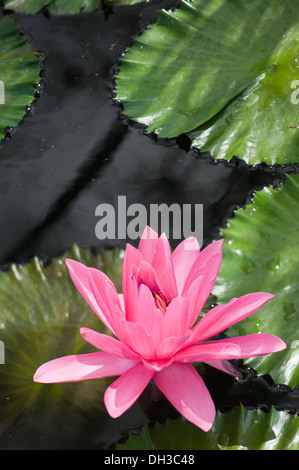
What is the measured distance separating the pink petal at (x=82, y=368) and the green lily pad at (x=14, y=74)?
1092 millimetres

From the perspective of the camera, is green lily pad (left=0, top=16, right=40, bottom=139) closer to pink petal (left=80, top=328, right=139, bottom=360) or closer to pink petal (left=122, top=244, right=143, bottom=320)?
pink petal (left=122, top=244, right=143, bottom=320)

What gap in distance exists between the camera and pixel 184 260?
1.37 metres

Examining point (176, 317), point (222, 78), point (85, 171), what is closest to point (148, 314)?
point (176, 317)

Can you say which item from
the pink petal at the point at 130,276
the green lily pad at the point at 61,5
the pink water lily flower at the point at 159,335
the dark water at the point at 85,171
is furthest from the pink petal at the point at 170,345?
the green lily pad at the point at 61,5

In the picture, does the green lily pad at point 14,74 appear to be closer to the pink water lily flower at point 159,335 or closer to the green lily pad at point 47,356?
the green lily pad at point 47,356

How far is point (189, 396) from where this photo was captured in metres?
1.22

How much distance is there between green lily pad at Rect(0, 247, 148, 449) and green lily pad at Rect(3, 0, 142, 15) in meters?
1.36

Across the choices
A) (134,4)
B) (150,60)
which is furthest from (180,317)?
(134,4)

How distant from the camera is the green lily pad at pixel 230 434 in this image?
4.15 ft

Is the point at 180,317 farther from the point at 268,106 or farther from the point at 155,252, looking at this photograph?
the point at 268,106

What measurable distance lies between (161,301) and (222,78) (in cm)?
111

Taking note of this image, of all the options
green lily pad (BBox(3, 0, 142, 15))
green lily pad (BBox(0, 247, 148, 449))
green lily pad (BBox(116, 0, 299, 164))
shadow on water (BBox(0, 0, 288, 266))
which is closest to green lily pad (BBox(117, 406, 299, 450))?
green lily pad (BBox(0, 247, 148, 449))

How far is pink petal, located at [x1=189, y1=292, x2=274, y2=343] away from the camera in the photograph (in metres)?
1.22

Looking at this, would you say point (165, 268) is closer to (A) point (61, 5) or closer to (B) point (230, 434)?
(B) point (230, 434)
